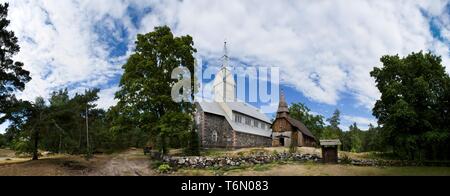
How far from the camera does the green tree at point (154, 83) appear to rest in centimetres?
2708

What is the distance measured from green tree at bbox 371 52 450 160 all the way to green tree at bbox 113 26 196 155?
1769 cm

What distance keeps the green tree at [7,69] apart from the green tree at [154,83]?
760 centimetres

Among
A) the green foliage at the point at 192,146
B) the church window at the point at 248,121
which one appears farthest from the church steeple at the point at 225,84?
the green foliage at the point at 192,146

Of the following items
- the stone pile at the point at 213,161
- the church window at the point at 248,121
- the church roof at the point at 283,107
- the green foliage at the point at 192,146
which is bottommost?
the stone pile at the point at 213,161

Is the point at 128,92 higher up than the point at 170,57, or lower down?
lower down

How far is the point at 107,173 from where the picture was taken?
20062 mm

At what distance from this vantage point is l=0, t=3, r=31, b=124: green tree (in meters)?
24.4

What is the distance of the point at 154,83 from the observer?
88.7 ft

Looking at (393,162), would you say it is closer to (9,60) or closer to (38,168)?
(38,168)

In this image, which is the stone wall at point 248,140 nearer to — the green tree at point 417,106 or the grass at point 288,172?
the green tree at point 417,106
